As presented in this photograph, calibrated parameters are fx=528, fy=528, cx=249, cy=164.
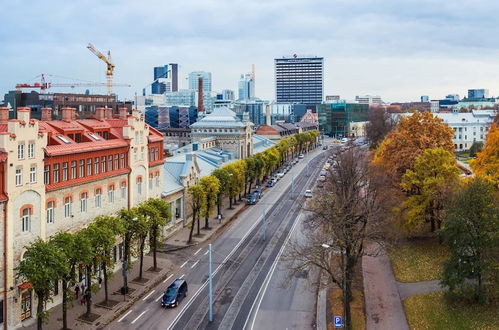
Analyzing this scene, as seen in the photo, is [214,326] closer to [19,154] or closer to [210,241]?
[19,154]

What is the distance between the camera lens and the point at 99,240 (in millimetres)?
45000

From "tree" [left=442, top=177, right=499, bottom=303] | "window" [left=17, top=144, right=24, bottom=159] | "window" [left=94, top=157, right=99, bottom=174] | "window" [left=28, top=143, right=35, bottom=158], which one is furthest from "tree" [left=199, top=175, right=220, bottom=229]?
"tree" [left=442, top=177, right=499, bottom=303]

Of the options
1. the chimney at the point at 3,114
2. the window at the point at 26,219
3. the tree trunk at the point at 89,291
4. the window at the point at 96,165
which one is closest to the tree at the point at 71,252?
the tree trunk at the point at 89,291

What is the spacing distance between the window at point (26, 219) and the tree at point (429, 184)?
4150 cm

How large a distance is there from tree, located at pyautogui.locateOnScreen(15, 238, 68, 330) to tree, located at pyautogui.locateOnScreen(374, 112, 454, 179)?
4820 cm

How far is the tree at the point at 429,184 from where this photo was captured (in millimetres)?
61906

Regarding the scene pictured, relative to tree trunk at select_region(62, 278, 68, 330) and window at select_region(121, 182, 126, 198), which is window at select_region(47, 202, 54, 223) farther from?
window at select_region(121, 182, 126, 198)

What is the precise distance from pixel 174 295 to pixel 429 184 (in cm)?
3312

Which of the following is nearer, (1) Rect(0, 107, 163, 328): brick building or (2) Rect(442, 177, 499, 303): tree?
(1) Rect(0, 107, 163, 328): brick building

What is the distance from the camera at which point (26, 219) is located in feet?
143

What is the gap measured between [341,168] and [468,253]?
24269 mm

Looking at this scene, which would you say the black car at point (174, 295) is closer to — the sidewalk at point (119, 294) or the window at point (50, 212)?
the sidewalk at point (119, 294)

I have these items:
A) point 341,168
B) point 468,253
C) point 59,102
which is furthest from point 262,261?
point 59,102

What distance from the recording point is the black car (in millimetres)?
47719
